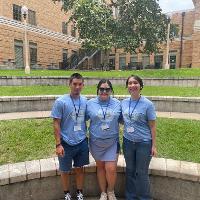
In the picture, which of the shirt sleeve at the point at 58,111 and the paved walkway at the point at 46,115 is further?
the paved walkway at the point at 46,115

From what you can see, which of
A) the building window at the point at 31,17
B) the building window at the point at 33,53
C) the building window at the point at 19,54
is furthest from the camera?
the building window at the point at 33,53

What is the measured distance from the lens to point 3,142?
5.81 metres

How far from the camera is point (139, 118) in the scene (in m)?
3.96

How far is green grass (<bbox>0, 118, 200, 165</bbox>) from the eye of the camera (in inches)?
215

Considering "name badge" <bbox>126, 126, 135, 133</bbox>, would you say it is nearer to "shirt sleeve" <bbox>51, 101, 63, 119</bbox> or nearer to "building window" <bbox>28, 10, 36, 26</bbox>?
"shirt sleeve" <bbox>51, 101, 63, 119</bbox>

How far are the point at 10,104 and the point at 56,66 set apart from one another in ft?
90.5

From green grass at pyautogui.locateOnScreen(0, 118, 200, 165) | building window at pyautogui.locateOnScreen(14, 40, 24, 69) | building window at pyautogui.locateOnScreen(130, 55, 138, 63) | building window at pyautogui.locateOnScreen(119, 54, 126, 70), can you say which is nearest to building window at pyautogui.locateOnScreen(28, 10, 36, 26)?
building window at pyautogui.locateOnScreen(14, 40, 24, 69)

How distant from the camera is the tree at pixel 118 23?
2367 cm

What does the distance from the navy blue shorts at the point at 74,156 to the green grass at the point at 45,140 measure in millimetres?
1357

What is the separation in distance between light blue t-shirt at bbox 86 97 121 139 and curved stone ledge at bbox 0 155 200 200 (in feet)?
2.64

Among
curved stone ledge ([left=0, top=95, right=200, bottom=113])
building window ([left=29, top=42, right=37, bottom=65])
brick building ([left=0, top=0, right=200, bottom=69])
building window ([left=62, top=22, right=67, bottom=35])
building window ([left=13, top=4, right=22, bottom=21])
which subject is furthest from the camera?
building window ([left=62, top=22, right=67, bottom=35])

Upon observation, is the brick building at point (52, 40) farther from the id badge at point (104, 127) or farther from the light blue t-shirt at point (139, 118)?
the light blue t-shirt at point (139, 118)

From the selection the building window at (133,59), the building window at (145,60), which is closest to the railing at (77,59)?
the building window at (133,59)

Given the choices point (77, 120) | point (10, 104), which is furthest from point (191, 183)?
point (10, 104)
